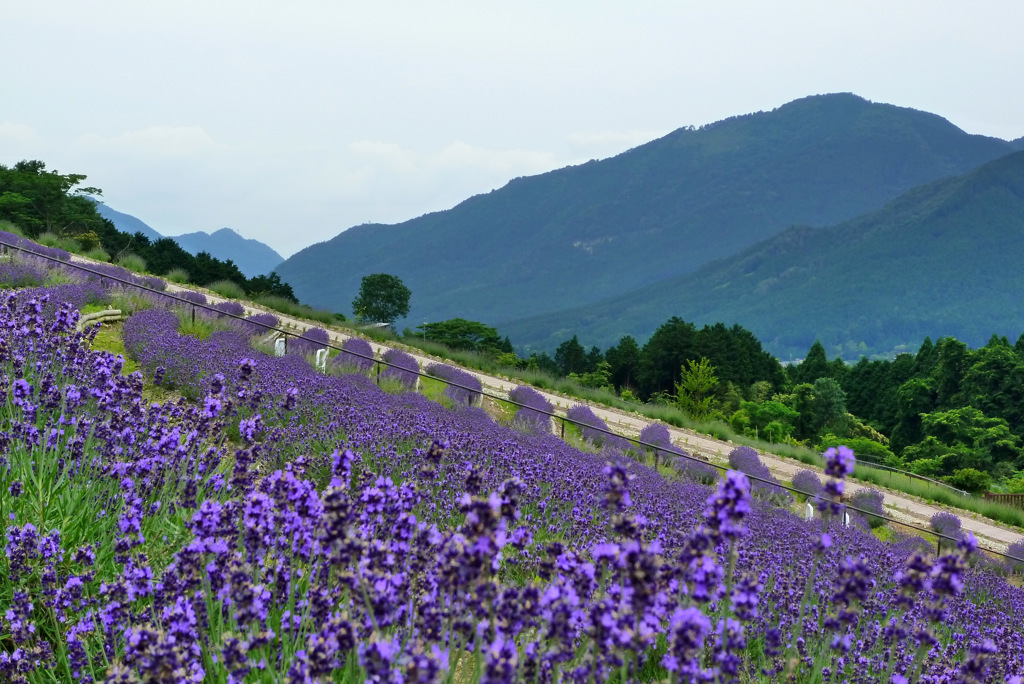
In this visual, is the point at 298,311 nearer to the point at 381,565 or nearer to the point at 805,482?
the point at 805,482

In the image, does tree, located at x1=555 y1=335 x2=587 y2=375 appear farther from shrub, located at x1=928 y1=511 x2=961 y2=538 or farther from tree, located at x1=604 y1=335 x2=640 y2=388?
shrub, located at x1=928 y1=511 x2=961 y2=538

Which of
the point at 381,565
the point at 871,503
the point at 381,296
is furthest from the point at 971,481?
the point at 381,296

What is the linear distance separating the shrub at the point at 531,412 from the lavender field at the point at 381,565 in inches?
125

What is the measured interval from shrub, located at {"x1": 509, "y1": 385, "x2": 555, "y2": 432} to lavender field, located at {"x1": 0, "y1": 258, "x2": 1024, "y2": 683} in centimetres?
318

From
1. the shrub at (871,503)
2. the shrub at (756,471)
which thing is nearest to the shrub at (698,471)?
the shrub at (756,471)

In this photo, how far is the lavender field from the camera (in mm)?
1758

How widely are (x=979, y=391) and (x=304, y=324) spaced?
131 feet

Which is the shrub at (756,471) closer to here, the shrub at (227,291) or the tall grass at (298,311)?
the tall grass at (298,311)

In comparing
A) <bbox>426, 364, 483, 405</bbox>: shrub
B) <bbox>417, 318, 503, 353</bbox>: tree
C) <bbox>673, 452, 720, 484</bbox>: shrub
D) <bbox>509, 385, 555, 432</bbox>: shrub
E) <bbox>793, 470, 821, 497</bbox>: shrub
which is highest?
<bbox>417, 318, 503, 353</bbox>: tree

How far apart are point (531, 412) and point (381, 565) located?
10.2m

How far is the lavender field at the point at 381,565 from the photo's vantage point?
176cm

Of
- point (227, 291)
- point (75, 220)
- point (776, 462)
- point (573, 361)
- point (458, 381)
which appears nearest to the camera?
point (458, 381)

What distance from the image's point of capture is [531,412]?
39.9 ft

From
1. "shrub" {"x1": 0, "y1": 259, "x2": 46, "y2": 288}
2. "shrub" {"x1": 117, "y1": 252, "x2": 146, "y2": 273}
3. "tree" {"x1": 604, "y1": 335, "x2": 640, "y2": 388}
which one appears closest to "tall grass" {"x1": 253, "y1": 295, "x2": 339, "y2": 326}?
"shrub" {"x1": 117, "y1": 252, "x2": 146, "y2": 273}
